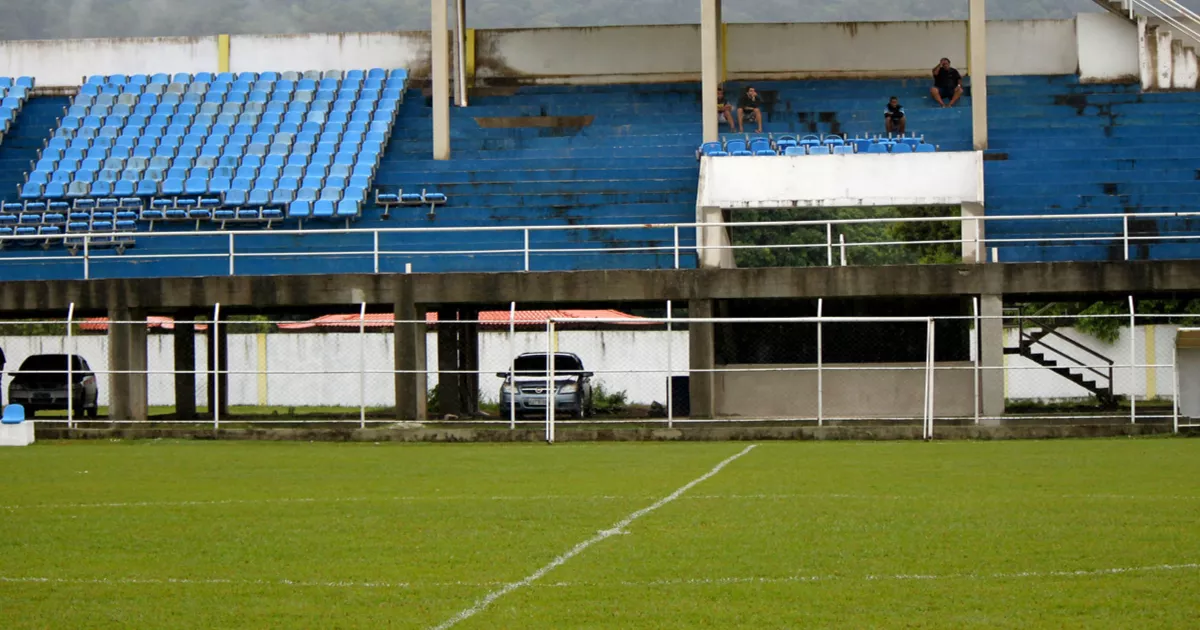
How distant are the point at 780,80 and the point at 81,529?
27953 millimetres

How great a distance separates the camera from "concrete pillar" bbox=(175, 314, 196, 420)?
32312 millimetres

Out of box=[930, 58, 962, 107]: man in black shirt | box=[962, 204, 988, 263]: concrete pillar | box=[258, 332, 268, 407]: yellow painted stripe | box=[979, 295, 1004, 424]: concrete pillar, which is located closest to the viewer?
box=[979, 295, 1004, 424]: concrete pillar

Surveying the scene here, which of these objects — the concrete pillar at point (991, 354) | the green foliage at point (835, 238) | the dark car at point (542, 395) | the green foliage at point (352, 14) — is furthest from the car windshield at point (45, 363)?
the green foliage at point (352, 14)

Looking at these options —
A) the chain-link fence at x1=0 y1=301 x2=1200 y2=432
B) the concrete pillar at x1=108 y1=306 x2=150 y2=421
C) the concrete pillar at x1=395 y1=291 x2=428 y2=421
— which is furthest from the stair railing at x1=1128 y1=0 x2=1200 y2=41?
the concrete pillar at x1=108 y1=306 x2=150 y2=421

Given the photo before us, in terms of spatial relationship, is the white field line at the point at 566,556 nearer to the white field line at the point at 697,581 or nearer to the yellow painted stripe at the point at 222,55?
the white field line at the point at 697,581

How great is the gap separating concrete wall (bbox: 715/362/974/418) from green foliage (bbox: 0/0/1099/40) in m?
92.4

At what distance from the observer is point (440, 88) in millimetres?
34469

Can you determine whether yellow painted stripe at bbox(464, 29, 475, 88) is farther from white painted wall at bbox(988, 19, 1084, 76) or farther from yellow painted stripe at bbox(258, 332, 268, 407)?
white painted wall at bbox(988, 19, 1084, 76)

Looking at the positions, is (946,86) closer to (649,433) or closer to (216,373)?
(649,433)

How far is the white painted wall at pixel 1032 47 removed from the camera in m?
38.4

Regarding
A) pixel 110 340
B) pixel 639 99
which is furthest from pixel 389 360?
pixel 110 340

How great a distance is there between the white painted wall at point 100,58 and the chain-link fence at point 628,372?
7.51 metres

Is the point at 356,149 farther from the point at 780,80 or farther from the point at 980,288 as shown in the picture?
the point at 980,288

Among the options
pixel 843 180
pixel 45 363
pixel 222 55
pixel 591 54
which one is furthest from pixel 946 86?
pixel 45 363
